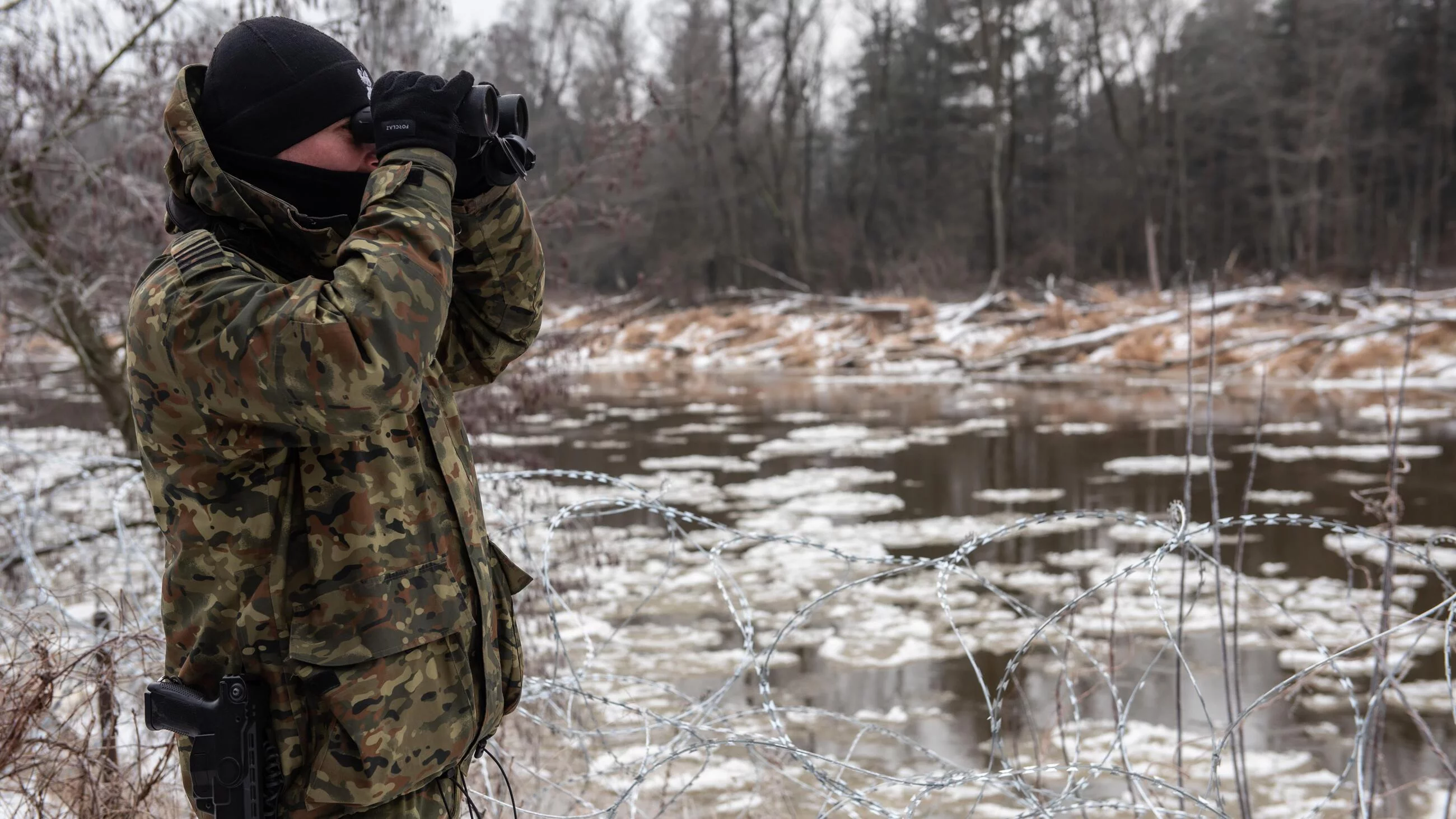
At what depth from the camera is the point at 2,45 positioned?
517cm

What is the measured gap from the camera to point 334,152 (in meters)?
1.68

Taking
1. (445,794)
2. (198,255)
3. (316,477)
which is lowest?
(445,794)

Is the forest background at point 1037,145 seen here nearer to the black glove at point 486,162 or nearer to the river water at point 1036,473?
the river water at point 1036,473

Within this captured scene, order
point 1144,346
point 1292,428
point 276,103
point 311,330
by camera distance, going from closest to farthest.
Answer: point 311,330 → point 276,103 → point 1292,428 → point 1144,346

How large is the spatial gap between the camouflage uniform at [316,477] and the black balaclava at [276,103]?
0.05m

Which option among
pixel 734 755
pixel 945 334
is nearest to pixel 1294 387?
pixel 945 334

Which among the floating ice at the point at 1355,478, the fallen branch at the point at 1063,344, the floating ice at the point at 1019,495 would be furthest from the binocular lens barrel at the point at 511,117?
the fallen branch at the point at 1063,344

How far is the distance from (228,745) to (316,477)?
1.26 ft

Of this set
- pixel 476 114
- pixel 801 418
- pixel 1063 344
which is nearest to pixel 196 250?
pixel 476 114

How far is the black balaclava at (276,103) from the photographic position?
1.59 meters

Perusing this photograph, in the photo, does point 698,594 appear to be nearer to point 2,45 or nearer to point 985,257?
point 2,45

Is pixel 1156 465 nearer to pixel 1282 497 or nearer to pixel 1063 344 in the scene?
pixel 1282 497

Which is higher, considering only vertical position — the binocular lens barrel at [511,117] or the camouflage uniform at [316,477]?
the binocular lens barrel at [511,117]

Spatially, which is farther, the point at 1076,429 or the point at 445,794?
the point at 1076,429
